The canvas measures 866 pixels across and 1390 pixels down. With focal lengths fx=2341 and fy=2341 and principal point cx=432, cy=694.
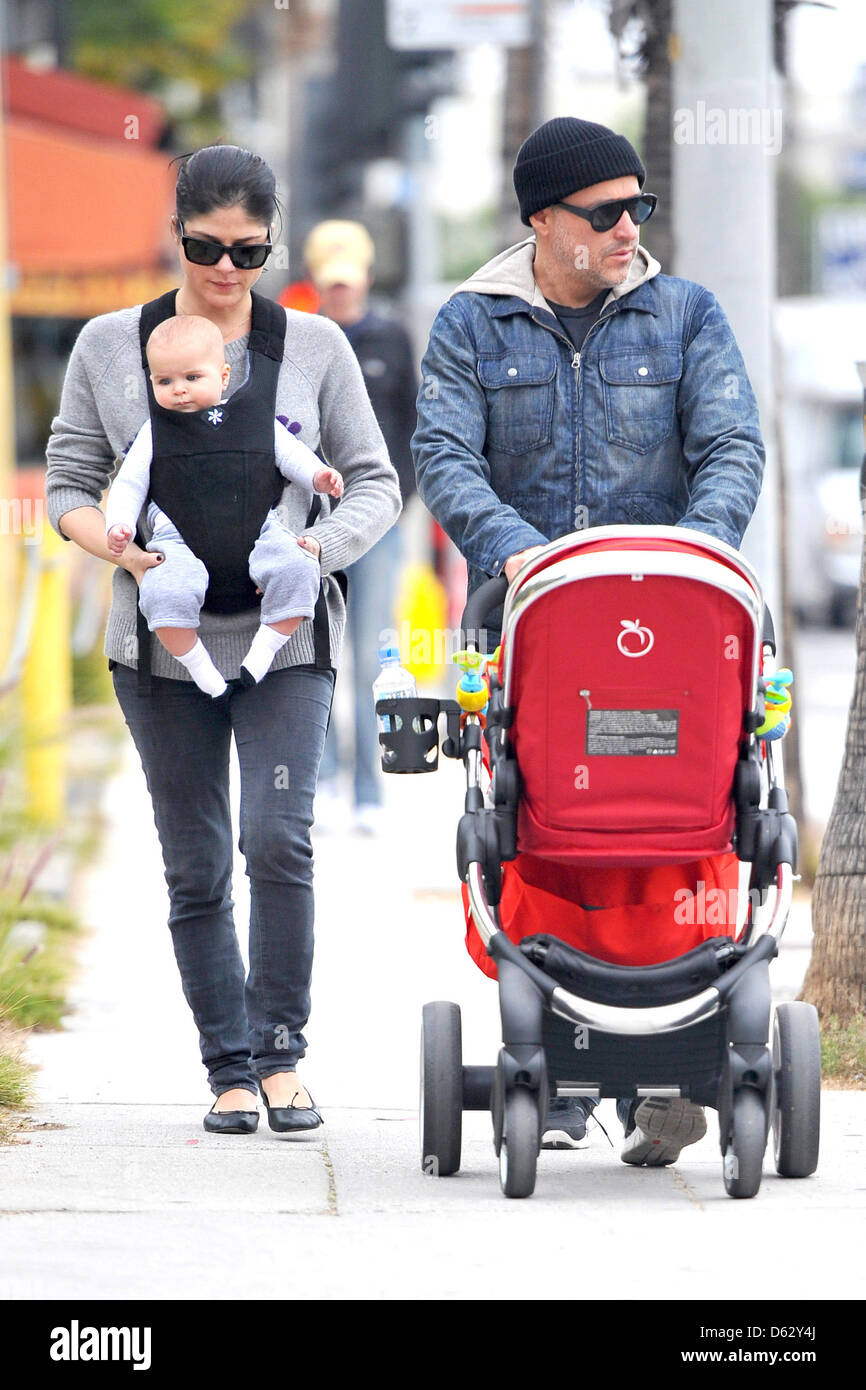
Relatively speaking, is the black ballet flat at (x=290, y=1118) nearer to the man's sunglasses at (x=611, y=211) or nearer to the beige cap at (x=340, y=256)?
the man's sunglasses at (x=611, y=211)

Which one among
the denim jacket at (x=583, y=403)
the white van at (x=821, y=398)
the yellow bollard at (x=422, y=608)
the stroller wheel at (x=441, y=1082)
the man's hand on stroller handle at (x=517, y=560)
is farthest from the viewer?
the white van at (x=821, y=398)

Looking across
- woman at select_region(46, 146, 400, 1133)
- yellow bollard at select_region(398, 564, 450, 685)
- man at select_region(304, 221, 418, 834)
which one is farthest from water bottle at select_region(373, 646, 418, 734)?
yellow bollard at select_region(398, 564, 450, 685)

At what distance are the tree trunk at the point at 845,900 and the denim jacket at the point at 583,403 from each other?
1.32 metres

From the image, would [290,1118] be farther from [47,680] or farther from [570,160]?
[47,680]

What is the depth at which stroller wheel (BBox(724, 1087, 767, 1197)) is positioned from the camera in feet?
13.9

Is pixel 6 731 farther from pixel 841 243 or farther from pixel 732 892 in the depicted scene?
pixel 841 243

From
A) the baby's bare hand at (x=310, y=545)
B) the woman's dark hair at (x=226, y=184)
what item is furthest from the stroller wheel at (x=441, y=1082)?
the woman's dark hair at (x=226, y=184)

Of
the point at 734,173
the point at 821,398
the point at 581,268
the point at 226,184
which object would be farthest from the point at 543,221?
the point at 821,398

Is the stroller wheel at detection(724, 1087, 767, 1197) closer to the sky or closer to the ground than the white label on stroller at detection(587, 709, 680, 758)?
closer to the ground

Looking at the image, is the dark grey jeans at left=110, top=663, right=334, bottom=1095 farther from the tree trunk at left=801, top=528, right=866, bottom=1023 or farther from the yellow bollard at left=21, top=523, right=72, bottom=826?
the yellow bollard at left=21, top=523, right=72, bottom=826

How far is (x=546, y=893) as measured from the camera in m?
4.50

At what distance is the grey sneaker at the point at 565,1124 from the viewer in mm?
4812

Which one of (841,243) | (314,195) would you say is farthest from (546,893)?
(841,243)

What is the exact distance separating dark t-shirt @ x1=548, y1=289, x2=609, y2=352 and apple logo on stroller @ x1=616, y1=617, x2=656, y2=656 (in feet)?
2.51
